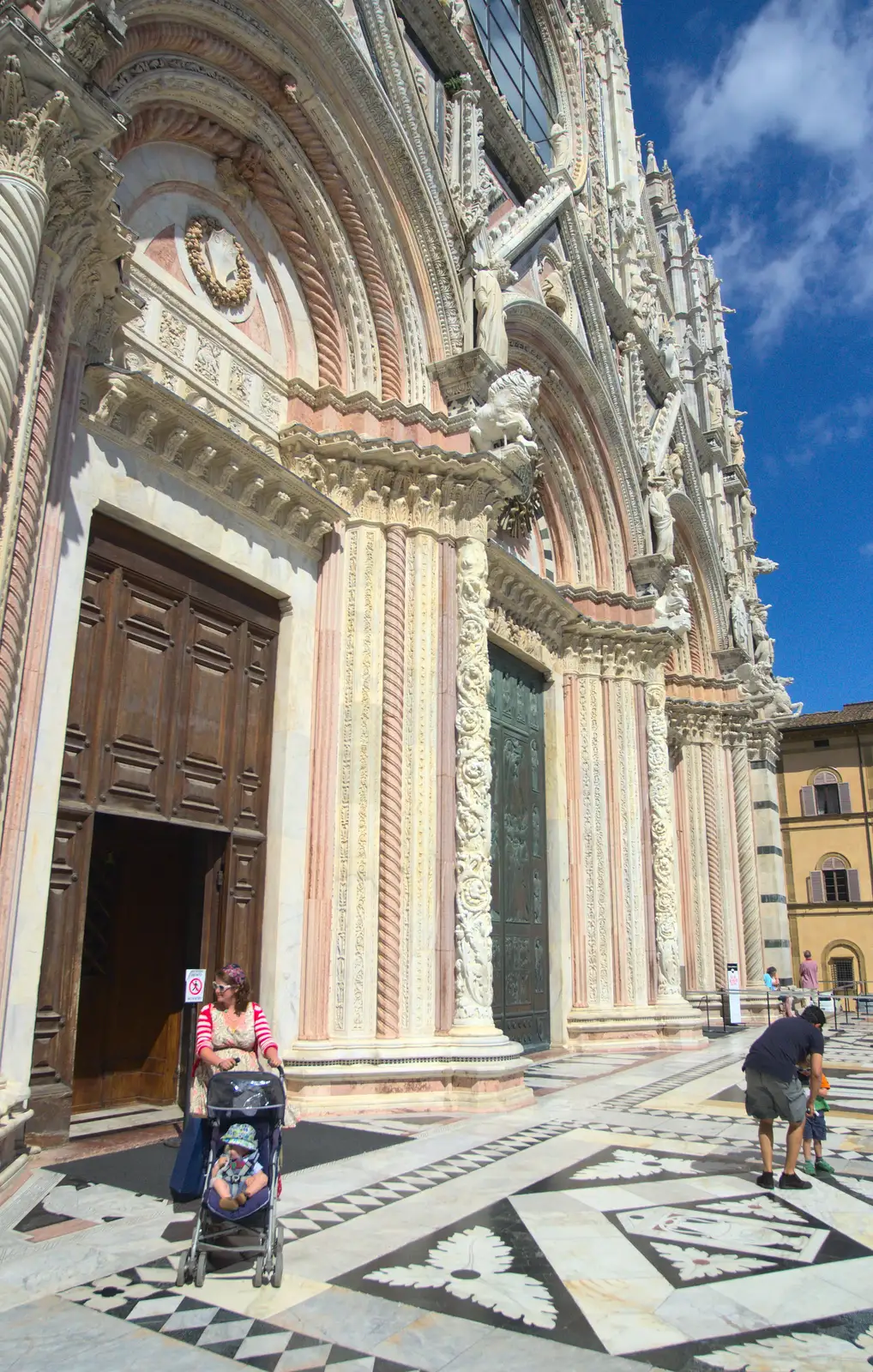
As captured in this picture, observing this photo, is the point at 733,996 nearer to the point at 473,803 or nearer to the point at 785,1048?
the point at 473,803

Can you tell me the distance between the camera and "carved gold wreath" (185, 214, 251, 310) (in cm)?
883

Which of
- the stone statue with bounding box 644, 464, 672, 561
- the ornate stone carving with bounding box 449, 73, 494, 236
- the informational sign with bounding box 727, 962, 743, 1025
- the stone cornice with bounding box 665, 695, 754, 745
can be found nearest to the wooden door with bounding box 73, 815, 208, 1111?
the ornate stone carving with bounding box 449, 73, 494, 236

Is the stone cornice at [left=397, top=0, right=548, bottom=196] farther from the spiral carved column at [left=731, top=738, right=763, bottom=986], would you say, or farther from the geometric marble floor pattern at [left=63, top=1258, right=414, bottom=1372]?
the geometric marble floor pattern at [left=63, top=1258, right=414, bottom=1372]

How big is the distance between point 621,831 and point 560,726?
68.0 inches

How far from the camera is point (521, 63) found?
16.1m

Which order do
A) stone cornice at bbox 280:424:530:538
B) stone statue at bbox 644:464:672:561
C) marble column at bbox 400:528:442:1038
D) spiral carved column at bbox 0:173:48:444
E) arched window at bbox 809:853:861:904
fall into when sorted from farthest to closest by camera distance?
arched window at bbox 809:853:861:904 → stone statue at bbox 644:464:672:561 → stone cornice at bbox 280:424:530:538 → marble column at bbox 400:528:442:1038 → spiral carved column at bbox 0:173:48:444

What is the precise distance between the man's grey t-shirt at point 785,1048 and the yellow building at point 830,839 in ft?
93.2

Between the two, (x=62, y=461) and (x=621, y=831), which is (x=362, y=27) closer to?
(x=62, y=461)

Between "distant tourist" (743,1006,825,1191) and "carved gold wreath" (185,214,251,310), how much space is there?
24.3 ft

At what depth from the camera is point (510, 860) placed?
12352 mm

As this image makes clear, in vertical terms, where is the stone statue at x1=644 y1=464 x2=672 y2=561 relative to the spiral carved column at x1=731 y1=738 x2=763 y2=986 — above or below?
above

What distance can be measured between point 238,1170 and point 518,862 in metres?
8.87

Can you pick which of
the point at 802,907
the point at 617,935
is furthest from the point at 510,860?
the point at 802,907

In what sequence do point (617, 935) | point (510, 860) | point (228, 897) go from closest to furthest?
1. point (228, 897)
2. point (510, 860)
3. point (617, 935)
